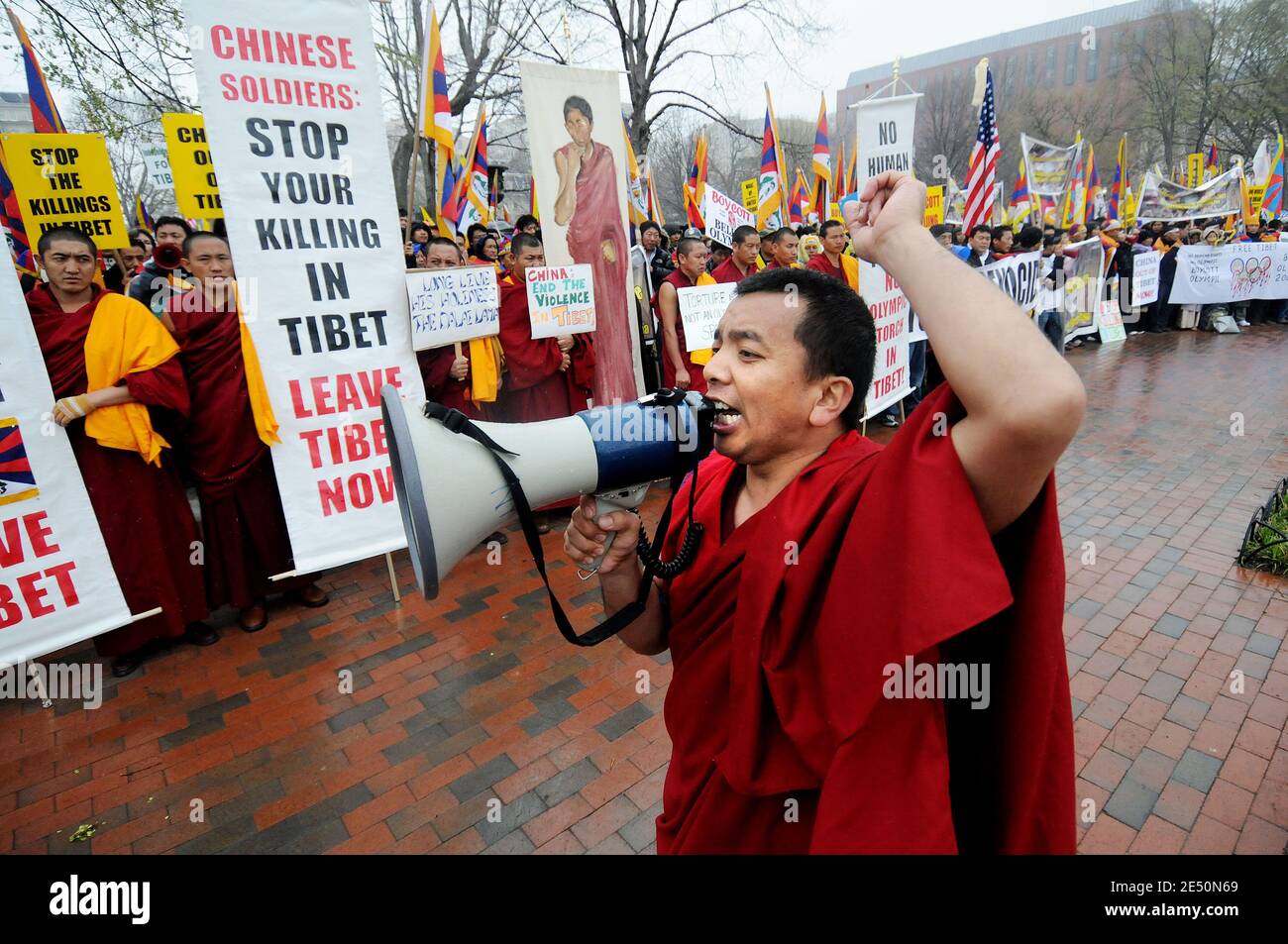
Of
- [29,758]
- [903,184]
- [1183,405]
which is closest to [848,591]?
[903,184]

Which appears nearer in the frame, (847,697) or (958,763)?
(847,697)

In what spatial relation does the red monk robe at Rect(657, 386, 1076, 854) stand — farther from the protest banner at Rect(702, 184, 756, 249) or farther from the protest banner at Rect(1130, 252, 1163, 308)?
the protest banner at Rect(1130, 252, 1163, 308)

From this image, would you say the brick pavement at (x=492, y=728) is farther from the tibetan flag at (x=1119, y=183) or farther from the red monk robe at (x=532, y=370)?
the tibetan flag at (x=1119, y=183)

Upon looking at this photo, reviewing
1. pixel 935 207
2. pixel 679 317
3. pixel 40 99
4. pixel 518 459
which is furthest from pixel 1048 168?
pixel 518 459

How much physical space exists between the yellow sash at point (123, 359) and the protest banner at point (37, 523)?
218 mm

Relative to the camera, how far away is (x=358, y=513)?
12.7ft

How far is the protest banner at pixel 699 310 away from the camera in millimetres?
5533

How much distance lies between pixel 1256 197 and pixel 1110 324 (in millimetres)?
7284

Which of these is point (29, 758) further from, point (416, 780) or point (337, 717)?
point (416, 780)

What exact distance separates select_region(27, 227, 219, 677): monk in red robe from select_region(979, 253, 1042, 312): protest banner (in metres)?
7.54

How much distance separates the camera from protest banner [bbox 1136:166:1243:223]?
14.5 meters

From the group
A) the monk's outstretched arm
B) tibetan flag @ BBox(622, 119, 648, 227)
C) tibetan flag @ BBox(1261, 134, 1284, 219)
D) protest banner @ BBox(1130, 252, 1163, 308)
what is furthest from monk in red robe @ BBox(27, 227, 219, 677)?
tibetan flag @ BBox(1261, 134, 1284, 219)

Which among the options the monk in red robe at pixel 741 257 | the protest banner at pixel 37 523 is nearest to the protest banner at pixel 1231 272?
the monk in red robe at pixel 741 257

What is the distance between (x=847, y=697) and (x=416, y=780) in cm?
232
